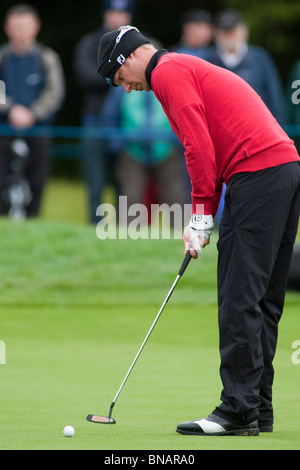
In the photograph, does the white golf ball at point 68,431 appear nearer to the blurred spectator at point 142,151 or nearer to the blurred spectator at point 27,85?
the blurred spectator at point 142,151

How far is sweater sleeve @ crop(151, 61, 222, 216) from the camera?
198 inches

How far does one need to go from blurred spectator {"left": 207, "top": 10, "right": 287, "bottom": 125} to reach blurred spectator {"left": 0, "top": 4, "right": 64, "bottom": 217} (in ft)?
6.46

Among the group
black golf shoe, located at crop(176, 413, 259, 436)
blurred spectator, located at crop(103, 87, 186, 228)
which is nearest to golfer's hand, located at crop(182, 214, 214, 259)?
black golf shoe, located at crop(176, 413, 259, 436)

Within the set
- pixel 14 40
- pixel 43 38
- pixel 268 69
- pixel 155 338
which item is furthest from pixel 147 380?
pixel 43 38

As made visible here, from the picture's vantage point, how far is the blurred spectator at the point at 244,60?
39.5 feet

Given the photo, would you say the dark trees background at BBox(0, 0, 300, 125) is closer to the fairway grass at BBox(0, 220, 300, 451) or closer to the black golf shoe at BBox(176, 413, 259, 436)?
the fairway grass at BBox(0, 220, 300, 451)

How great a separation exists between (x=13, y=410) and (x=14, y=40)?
8.11 meters

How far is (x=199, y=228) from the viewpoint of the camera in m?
5.21

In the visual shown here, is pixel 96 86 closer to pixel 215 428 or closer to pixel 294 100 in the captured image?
pixel 294 100

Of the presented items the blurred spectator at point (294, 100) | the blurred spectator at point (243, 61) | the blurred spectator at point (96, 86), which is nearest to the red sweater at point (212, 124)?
the blurred spectator at point (243, 61)

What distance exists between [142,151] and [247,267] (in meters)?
7.77

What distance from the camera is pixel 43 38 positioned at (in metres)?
28.9

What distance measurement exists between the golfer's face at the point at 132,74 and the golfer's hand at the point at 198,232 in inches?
26.1

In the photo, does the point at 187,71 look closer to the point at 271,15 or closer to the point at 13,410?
the point at 13,410
